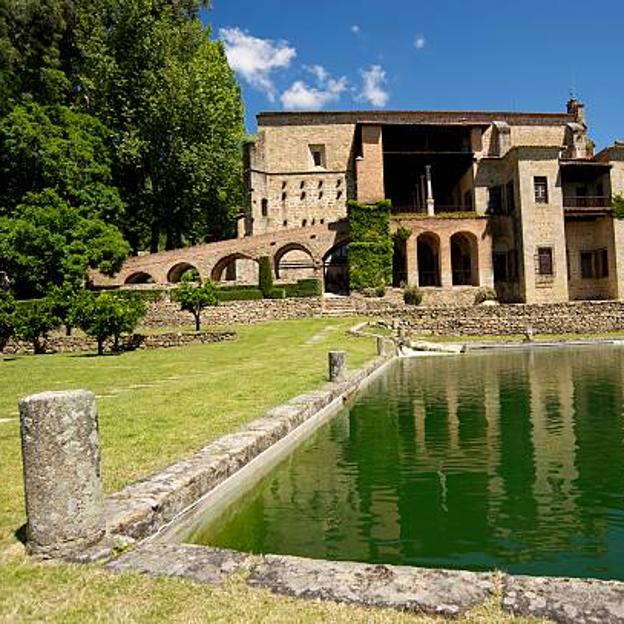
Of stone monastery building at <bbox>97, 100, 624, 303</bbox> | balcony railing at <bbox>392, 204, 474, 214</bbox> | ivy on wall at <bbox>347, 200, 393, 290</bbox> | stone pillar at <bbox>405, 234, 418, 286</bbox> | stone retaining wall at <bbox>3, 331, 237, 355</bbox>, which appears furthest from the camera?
balcony railing at <bbox>392, 204, 474, 214</bbox>

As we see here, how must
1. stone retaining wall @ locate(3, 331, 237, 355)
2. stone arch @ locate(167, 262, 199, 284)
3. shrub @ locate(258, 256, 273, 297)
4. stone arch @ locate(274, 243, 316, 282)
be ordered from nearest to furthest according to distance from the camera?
stone retaining wall @ locate(3, 331, 237, 355)
shrub @ locate(258, 256, 273, 297)
stone arch @ locate(167, 262, 199, 284)
stone arch @ locate(274, 243, 316, 282)

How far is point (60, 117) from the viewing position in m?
32.6

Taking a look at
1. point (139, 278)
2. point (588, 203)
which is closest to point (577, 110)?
point (588, 203)

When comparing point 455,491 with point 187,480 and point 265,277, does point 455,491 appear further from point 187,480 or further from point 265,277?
point 265,277

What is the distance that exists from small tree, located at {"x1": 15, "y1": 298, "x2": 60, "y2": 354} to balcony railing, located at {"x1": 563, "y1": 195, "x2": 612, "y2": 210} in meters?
31.0

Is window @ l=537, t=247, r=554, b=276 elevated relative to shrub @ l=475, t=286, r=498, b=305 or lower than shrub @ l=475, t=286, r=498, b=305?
elevated

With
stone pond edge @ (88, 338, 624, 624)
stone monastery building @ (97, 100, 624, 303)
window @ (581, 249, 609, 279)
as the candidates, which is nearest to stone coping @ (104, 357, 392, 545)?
stone pond edge @ (88, 338, 624, 624)

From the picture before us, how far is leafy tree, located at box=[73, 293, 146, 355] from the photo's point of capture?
70.0 feet

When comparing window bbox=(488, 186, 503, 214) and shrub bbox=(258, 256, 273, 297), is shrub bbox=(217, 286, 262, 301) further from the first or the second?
window bbox=(488, 186, 503, 214)

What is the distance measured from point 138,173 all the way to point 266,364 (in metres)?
28.1

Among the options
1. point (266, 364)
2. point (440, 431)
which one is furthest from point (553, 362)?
point (440, 431)

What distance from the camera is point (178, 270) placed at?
36.7 meters

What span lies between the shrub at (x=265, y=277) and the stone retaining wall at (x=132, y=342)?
27.8 feet

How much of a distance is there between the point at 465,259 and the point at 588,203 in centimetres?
871
